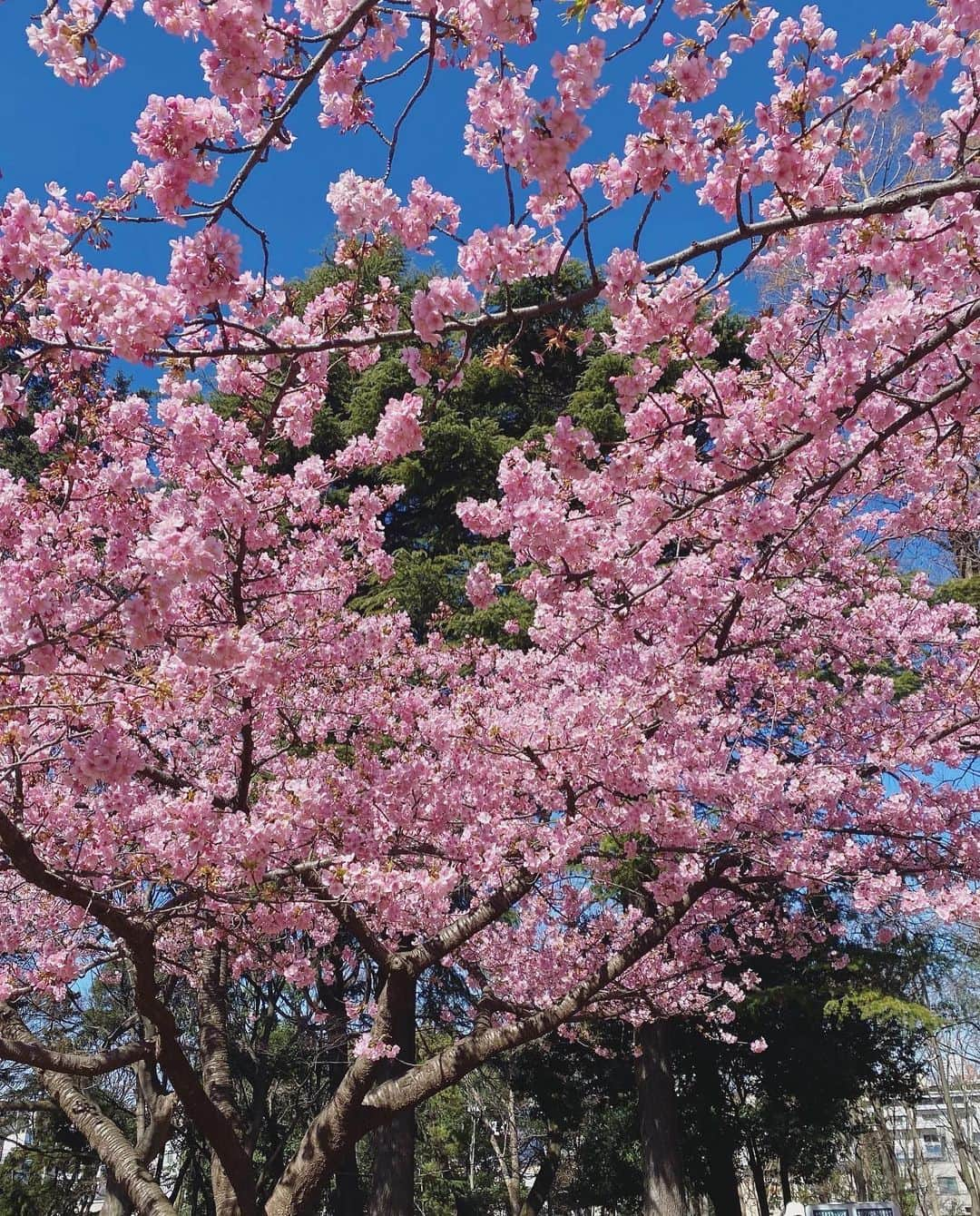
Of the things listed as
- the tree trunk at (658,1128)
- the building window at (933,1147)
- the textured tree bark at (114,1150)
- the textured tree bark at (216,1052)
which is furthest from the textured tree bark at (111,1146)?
the building window at (933,1147)

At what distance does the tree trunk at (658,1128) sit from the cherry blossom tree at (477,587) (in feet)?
5.65

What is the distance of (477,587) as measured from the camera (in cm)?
560

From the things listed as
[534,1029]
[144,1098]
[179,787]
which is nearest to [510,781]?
[534,1029]

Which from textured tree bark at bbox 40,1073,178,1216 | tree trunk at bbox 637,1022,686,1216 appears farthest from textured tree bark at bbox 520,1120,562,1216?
textured tree bark at bbox 40,1073,178,1216

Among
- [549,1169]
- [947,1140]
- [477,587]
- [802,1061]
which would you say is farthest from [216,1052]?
[947,1140]

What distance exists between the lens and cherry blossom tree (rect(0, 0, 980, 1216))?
313cm

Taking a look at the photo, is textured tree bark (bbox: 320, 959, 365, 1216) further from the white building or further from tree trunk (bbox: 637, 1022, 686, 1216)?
the white building

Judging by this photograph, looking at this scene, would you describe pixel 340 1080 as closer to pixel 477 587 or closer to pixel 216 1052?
pixel 216 1052

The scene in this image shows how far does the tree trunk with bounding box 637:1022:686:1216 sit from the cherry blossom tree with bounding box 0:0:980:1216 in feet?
5.65

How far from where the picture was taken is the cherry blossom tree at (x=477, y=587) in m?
3.13

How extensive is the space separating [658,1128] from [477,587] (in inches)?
336

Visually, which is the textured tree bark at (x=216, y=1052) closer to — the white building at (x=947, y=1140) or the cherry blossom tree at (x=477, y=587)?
the cherry blossom tree at (x=477, y=587)

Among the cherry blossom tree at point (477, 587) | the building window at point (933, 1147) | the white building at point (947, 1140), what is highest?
the cherry blossom tree at point (477, 587)

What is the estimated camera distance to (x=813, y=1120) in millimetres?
12531
